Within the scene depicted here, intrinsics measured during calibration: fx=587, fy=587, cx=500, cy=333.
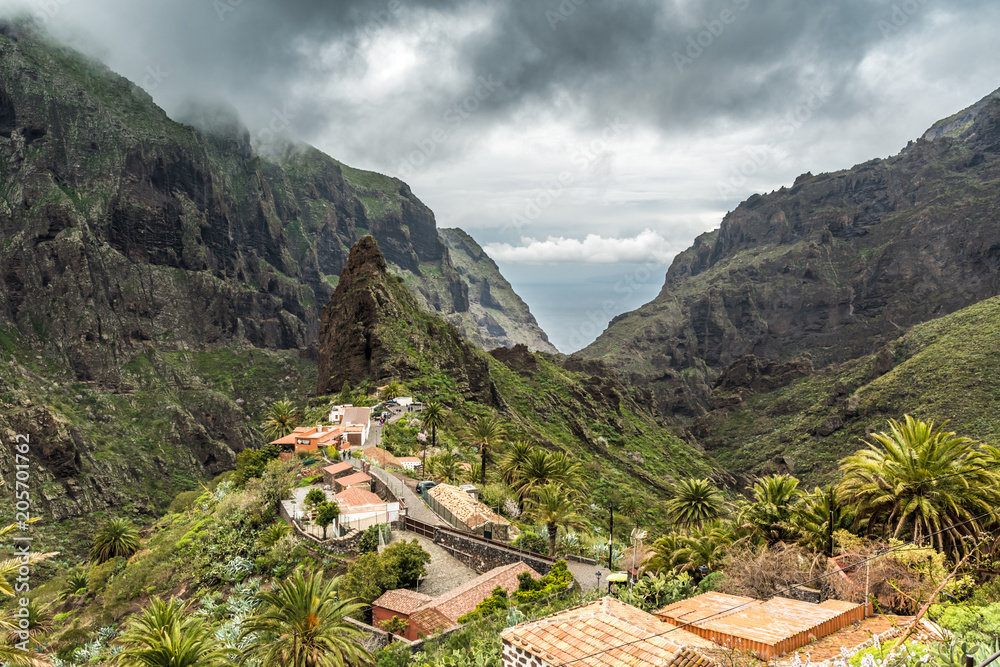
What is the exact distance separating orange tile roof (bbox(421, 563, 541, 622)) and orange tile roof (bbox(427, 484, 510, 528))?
255 inches

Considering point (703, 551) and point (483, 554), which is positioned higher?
point (703, 551)

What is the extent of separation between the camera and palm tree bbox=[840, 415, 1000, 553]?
18.8 metres

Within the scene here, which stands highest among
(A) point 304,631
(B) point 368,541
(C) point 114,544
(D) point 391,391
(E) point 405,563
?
(D) point 391,391

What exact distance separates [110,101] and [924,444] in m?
225

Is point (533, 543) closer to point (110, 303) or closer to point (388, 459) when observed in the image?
point (388, 459)

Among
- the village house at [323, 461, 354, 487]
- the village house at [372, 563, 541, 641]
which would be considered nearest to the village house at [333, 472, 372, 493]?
the village house at [323, 461, 354, 487]

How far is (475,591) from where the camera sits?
25.3 m

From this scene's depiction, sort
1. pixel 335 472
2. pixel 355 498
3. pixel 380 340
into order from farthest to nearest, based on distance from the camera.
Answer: pixel 380 340
pixel 335 472
pixel 355 498

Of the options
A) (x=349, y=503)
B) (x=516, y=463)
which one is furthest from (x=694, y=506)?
(x=349, y=503)

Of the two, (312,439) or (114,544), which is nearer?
(114,544)

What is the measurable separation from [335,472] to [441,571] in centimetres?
1463

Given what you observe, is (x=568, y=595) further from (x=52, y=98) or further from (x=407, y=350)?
(x=52, y=98)

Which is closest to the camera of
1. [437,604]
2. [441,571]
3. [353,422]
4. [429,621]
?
[429,621]

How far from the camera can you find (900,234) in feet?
608
